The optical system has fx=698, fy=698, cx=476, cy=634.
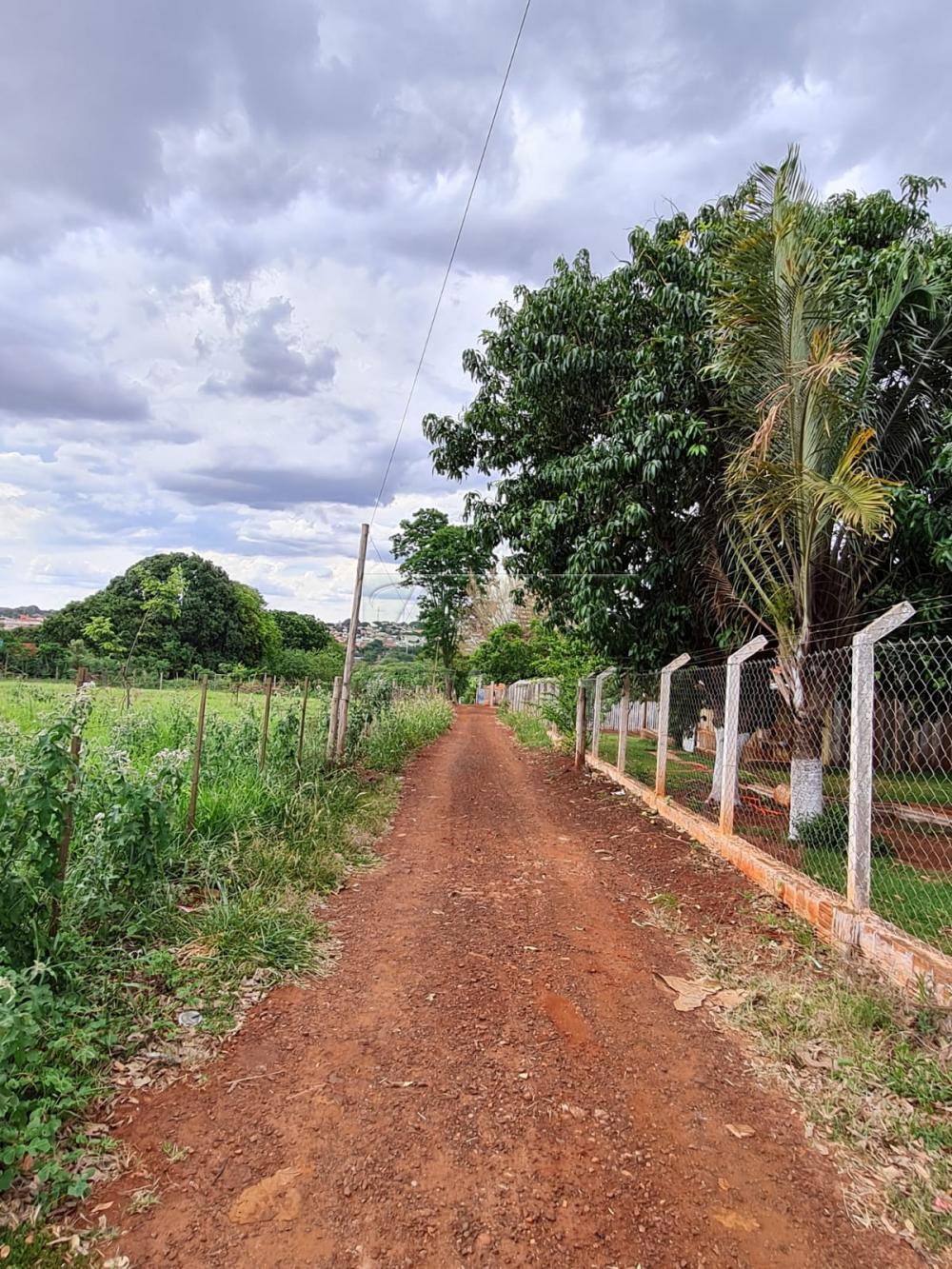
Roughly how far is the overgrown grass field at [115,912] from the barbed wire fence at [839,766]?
3.43 metres

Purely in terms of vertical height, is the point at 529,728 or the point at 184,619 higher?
the point at 184,619

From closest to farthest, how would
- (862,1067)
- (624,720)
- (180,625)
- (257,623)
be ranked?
1. (862,1067)
2. (624,720)
3. (180,625)
4. (257,623)

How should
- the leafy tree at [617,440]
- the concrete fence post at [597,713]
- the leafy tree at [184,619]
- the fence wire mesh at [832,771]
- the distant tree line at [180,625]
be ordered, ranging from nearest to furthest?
1. the fence wire mesh at [832,771]
2. the leafy tree at [617,440]
3. the concrete fence post at [597,713]
4. the distant tree line at [180,625]
5. the leafy tree at [184,619]

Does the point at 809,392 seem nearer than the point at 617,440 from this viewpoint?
Yes

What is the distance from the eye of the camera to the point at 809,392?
18.5 feet

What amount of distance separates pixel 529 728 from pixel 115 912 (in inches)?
600

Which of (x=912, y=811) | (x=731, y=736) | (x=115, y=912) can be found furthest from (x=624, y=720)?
(x=115, y=912)

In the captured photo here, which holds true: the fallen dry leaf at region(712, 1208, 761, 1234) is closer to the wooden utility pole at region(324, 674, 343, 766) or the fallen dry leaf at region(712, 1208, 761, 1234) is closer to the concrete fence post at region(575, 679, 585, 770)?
the wooden utility pole at region(324, 674, 343, 766)

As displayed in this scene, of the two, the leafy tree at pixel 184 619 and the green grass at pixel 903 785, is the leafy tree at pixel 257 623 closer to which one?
the leafy tree at pixel 184 619

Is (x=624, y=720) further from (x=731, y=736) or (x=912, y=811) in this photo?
(x=912, y=811)

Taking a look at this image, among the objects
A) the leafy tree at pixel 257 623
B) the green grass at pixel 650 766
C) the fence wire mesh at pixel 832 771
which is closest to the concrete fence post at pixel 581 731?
the green grass at pixel 650 766

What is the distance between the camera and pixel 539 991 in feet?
11.9

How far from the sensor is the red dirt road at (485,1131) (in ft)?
6.66

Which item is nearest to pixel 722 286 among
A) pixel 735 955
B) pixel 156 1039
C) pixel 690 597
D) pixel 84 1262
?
pixel 690 597
